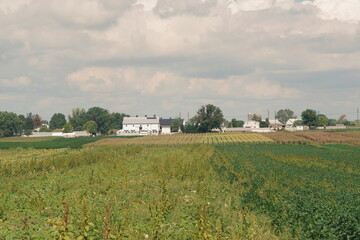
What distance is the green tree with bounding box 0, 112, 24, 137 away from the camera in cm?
15288

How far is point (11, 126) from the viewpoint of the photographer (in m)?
156

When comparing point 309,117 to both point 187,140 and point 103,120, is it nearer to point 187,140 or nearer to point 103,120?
point 187,140

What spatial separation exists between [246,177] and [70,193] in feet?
36.0

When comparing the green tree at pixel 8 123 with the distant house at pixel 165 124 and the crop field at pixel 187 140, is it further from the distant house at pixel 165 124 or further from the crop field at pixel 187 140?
→ the crop field at pixel 187 140

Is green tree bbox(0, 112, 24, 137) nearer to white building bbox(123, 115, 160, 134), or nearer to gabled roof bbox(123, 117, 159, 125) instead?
white building bbox(123, 115, 160, 134)

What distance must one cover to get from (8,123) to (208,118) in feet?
240

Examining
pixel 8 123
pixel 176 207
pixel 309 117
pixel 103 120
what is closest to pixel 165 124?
pixel 103 120

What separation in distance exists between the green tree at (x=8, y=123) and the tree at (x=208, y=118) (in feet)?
222

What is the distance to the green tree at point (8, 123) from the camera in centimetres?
15288

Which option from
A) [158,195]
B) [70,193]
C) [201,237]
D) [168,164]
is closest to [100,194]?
[70,193]

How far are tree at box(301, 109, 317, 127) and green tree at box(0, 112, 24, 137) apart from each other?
352 feet

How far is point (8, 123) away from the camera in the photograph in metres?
154

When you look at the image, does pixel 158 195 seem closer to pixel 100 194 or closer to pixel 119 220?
pixel 100 194

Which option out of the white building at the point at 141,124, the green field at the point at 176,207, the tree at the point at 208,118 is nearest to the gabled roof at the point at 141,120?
the white building at the point at 141,124
